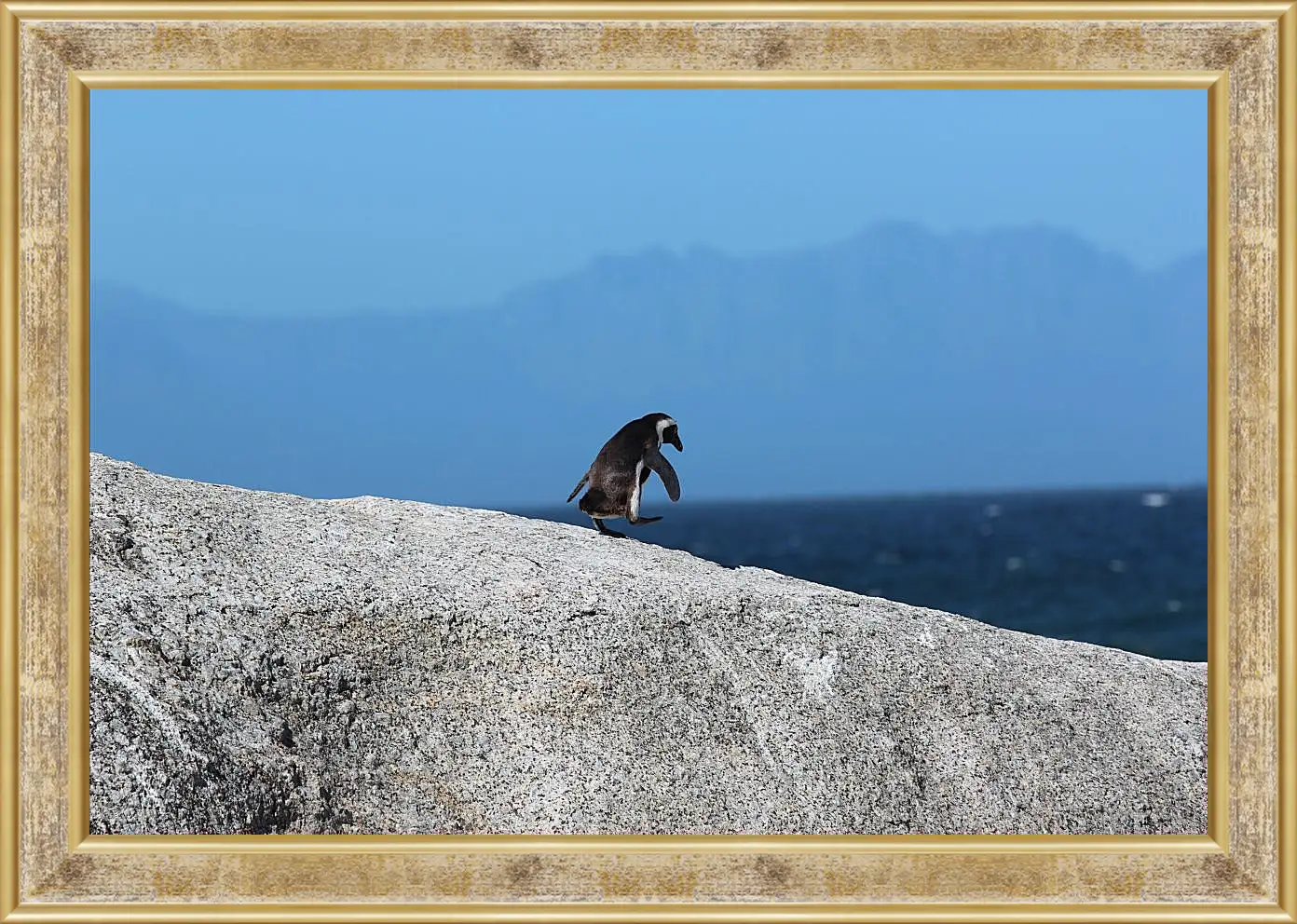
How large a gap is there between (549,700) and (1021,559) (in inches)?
1319

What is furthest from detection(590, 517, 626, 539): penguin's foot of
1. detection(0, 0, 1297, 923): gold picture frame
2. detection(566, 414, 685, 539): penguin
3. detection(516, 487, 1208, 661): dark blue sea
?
detection(516, 487, 1208, 661): dark blue sea

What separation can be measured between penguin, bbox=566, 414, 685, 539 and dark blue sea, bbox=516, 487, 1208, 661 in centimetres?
792

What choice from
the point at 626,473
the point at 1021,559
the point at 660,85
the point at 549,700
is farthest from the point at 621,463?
the point at 1021,559

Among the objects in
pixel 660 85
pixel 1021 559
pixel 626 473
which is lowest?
pixel 1021 559

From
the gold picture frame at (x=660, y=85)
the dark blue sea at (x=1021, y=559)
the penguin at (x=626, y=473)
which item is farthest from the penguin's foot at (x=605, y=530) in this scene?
the dark blue sea at (x=1021, y=559)

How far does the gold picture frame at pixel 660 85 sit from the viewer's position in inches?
104

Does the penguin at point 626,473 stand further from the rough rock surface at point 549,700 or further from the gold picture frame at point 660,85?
the gold picture frame at point 660,85

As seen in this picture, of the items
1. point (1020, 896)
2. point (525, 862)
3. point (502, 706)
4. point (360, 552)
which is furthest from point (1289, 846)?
point (360, 552)

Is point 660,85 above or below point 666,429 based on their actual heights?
above

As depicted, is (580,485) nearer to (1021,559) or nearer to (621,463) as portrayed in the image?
(621,463)

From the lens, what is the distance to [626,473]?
520cm

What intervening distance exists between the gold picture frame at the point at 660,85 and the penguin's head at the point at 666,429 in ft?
9.13

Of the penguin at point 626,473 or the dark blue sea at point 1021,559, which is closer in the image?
the penguin at point 626,473

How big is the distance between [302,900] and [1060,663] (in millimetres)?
3045
